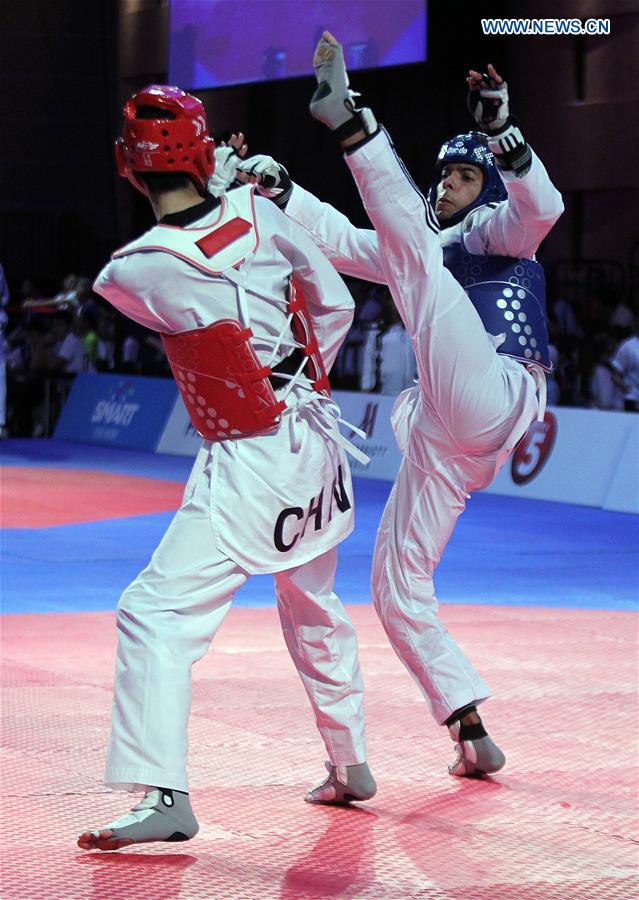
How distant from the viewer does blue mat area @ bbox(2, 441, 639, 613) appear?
24.0 feet

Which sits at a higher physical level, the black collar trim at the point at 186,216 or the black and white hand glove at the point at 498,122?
the black and white hand glove at the point at 498,122

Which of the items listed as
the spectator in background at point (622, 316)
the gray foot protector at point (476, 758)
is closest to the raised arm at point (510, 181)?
the gray foot protector at point (476, 758)

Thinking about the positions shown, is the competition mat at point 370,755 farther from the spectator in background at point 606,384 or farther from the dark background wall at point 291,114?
the dark background wall at point 291,114

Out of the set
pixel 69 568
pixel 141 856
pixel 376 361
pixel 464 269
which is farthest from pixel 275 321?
pixel 376 361

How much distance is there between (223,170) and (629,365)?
358 inches

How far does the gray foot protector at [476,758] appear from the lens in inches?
163

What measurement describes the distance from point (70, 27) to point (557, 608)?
17.6 m

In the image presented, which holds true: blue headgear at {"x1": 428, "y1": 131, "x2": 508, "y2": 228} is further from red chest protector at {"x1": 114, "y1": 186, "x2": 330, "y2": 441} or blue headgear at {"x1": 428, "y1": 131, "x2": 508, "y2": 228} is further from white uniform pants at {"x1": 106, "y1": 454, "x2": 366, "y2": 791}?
white uniform pants at {"x1": 106, "y1": 454, "x2": 366, "y2": 791}

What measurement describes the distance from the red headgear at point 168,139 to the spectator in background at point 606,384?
948 cm

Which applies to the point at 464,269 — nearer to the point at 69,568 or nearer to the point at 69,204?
the point at 69,568

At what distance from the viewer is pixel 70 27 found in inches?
869

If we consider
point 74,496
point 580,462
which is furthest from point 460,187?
point 74,496

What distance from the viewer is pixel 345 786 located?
3814mm

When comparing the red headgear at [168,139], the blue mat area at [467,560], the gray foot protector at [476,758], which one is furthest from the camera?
the blue mat area at [467,560]
